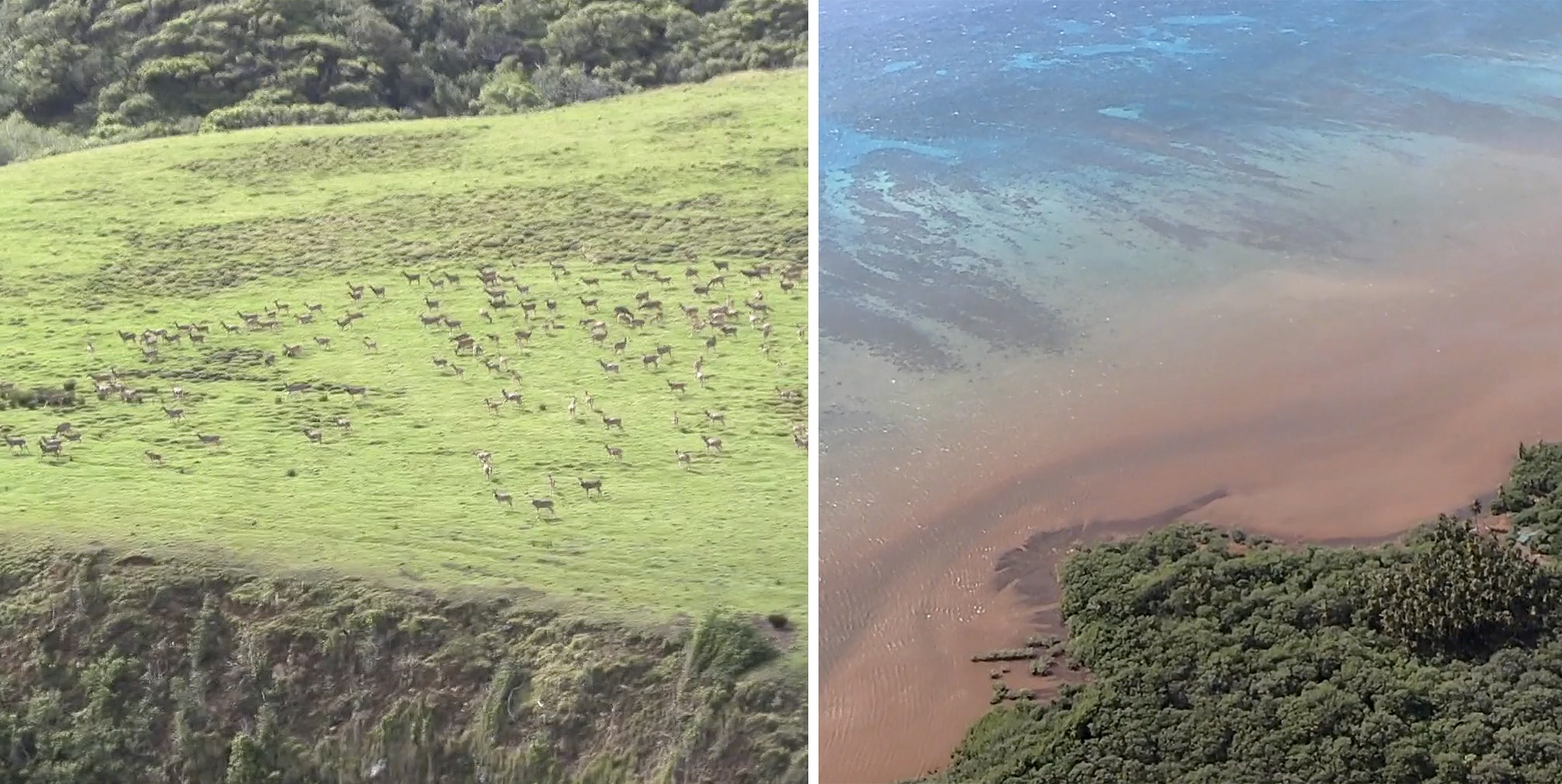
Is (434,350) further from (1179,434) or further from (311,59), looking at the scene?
(1179,434)

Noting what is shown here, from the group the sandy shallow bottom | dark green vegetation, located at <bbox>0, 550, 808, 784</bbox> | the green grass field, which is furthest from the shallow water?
dark green vegetation, located at <bbox>0, 550, 808, 784</bbox>

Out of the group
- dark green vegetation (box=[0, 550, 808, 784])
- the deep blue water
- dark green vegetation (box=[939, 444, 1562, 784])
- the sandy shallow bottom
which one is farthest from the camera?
the deep blue water

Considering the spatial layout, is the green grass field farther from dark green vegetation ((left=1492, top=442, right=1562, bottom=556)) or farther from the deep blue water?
dark green vegetation ((left=1492, top=442, right=1562, bottom=556))

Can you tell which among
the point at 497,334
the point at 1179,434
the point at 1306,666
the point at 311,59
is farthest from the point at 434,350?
the point at 1306,666

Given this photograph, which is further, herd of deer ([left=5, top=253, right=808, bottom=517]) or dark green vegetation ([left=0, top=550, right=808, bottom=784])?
herd of deer ([left=5, top=253, right=808, bottom=517])

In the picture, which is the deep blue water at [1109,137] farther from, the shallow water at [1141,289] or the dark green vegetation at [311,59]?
the dark green vegetation at [311,59]

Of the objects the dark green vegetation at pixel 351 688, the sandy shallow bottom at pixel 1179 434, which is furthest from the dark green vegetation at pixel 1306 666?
the dark green vegetation at pixel 351 688
